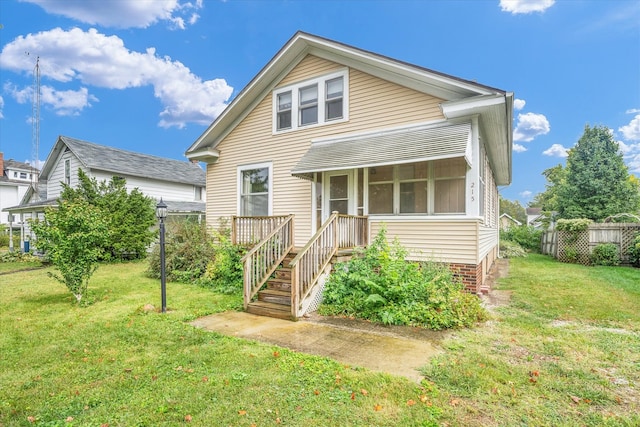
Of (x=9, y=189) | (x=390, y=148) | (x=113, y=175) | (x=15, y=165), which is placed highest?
(x=15, y=165)

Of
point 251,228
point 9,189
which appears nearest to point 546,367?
point 251,228

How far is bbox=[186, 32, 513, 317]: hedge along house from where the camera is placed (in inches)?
273

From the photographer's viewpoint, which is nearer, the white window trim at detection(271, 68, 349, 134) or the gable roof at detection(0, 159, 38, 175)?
the white window trim at detection(271, 68, 349, 134)

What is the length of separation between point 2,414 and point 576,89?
3657 cm

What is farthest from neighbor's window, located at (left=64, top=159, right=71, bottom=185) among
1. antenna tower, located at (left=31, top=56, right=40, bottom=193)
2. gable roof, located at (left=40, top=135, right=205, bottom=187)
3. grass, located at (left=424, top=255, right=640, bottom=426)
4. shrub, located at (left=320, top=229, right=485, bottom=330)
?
grass, located at (left=424, top=255, right=640, bottom=426)

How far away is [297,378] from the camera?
3.55 m

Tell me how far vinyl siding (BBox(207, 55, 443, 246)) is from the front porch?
6.14ft

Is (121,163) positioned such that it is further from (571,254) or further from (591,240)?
(591,240)

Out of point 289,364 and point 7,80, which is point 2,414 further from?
point 7,80

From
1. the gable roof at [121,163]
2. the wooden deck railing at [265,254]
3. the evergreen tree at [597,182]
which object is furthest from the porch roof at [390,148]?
the evergreen tree at [597,182]

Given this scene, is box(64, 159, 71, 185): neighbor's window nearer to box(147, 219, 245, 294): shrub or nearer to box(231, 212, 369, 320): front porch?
box(147, 219, 245, 294): shrub

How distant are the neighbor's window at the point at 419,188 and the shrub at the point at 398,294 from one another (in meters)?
1.47

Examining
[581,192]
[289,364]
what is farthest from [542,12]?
[289,364]

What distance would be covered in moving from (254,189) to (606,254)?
13747 mm
